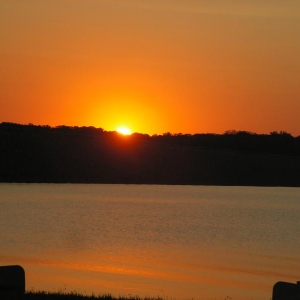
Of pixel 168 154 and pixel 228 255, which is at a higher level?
pixel 168 154

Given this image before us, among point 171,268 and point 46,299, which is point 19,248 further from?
point 46,299

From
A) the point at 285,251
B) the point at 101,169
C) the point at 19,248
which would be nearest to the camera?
the point at 19,248

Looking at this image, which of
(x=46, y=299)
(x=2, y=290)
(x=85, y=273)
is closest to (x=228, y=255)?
(x=85, y=273)

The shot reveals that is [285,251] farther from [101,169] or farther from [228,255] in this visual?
[101,169]

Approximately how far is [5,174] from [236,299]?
4163 inches

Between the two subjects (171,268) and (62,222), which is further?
(62,222)

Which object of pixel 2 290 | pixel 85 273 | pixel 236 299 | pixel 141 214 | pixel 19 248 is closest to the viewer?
pixel 2 290

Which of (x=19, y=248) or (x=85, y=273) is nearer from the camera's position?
(x=85, y=273)

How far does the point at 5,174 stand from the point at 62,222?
73.1 m

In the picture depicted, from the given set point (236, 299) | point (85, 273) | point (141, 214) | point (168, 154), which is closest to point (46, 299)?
point (236, 299)

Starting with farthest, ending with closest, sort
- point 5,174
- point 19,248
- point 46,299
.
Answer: point 5,174 < point 19,248 < point 46,299

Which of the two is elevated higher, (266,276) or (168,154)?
(168,154)

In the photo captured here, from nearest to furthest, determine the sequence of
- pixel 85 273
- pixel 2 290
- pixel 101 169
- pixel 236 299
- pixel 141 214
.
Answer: pixel 2 290, pixel 236 299, pixel 85 273, pixel 141 214, pixel 101 169

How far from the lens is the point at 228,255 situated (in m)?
28.2
